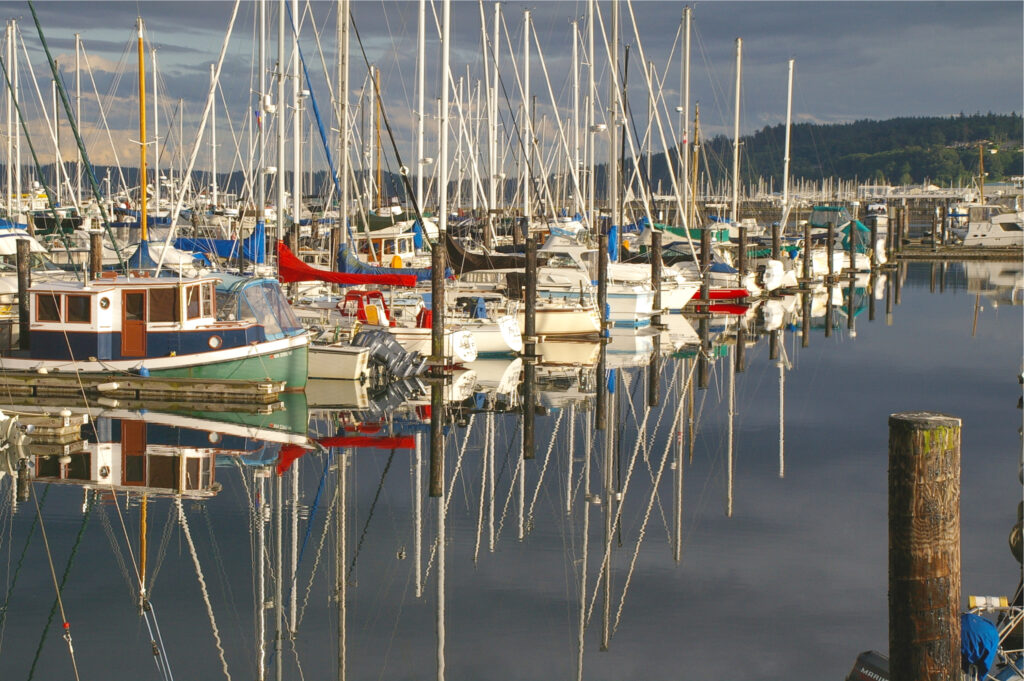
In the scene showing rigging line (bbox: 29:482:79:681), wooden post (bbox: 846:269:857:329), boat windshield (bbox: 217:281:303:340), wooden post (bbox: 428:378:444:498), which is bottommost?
rigging line (bbox: 29:482:79:681)

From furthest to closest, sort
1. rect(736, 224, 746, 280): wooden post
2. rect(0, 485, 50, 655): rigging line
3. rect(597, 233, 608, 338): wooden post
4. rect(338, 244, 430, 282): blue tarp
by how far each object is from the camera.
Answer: rect(736, 224, 746, 280): wooden post
rect(597, 233, 608, 338): wooden post
rect(338, 244, 430, 282): blue tarp
rect(0, 485, 50, 655): rigging line

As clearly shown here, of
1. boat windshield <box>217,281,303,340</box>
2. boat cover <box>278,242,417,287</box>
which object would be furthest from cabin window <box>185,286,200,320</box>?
boat cover <box>278,242,417,287</box>

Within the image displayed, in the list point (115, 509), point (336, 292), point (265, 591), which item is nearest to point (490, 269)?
point (336, 292)

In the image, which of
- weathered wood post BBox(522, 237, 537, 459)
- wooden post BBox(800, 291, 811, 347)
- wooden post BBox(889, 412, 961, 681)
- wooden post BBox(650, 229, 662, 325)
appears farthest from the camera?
wooden post BBox(650, 229, 662, 325)

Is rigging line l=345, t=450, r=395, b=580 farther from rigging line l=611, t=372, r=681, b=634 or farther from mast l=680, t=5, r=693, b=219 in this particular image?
mast l=680, t=5, r=693, b=219

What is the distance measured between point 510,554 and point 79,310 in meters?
12.8

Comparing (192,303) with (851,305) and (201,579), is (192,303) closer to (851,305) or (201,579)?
(201,579)

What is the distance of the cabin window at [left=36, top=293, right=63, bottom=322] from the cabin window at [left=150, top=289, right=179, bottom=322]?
180 centimetres

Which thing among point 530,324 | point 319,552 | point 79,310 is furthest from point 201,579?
point 530,324

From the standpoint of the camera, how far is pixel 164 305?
24047 millimetres

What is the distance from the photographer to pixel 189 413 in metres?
23.1

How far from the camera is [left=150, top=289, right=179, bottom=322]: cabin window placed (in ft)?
78.4

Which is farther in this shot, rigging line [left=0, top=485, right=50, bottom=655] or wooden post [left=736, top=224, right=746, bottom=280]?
wooden post [left=736, top=224, right=746, bottom=280]

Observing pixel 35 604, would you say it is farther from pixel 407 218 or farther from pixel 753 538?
pixel 407 218
